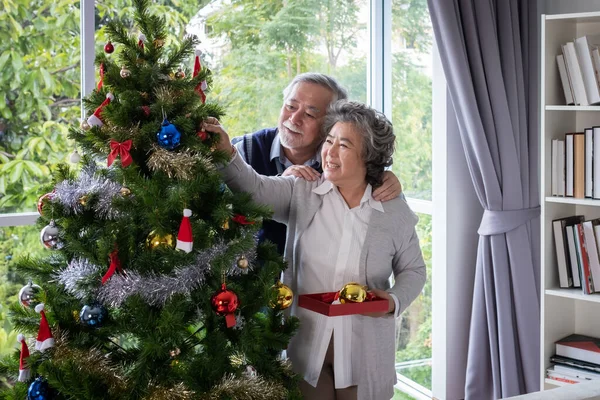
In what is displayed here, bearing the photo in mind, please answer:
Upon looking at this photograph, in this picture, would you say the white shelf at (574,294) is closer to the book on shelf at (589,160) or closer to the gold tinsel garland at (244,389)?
the book on shelf at (589,160)

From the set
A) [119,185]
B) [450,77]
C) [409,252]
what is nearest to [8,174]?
[119,185]

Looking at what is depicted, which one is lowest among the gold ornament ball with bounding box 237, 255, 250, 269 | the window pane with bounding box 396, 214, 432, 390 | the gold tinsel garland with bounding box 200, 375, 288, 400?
the window pane with bounding box 396, 214, 432, 390

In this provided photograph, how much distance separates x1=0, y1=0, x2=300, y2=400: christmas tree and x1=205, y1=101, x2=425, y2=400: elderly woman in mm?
352

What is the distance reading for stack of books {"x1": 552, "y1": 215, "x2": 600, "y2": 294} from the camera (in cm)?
296

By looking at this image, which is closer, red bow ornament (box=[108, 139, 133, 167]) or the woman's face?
red bow ornament (box=[108, 139, 133, 167])

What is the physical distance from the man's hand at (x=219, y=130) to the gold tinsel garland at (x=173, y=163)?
11 cm

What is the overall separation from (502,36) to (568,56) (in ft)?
1.37

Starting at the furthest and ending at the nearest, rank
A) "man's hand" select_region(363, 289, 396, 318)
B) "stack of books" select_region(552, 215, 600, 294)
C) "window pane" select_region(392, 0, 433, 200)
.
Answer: "window pane" select_region(392, 0, 433, 200) → "stack of books" select_region(552, 215, 600, 294) → "man's hand" select_region(363, 289, 396, 318)

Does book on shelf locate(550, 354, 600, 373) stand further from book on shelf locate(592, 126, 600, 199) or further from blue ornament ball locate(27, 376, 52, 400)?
blue ornament ball locate(27, 376, 52, 400)

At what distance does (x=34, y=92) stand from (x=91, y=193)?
1.36 m

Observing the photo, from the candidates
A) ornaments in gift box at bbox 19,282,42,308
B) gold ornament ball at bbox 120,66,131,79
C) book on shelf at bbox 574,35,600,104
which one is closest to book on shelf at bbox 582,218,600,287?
book on shelf at bbox 574,35,600,104

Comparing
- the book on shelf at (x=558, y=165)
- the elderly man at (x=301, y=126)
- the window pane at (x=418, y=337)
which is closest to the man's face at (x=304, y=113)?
the elderly man at (x=301, y=126)

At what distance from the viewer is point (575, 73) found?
9.70ft

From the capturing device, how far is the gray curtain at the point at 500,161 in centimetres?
326
